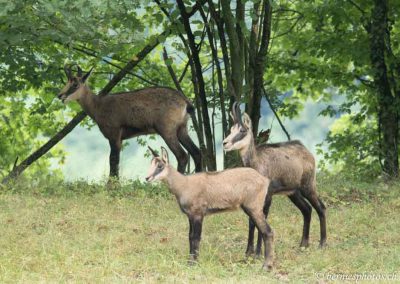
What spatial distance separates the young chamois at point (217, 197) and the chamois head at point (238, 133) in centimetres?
77

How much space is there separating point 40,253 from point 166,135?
5101 mm

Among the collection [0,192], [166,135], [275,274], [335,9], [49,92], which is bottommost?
[275,274]

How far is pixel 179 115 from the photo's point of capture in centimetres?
1333

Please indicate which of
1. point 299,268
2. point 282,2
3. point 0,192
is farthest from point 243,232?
point 282,2

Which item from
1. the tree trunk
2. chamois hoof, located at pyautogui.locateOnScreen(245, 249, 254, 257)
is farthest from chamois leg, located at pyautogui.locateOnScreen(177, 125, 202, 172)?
chamois hoof, located at pyautogui.locateOnScreen(245, 249, 254, 257)

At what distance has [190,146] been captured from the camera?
13.5 meters

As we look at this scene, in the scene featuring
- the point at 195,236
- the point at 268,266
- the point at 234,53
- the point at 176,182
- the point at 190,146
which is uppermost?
the point at 234,53

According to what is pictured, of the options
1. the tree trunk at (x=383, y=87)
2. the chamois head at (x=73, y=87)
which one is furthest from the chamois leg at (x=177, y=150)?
the tree trunk at (x=383, y=87)

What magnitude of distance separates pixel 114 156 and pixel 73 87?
141 centimetres

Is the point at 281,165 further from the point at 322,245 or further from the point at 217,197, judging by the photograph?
the point at 217,197

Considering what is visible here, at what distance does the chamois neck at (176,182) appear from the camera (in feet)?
27.1

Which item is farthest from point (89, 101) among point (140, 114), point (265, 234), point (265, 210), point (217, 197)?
point (265, 234)

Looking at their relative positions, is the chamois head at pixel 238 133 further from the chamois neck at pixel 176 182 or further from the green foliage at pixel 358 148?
the green foliage at pixel 358 148

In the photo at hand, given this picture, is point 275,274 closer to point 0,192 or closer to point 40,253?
point 40,253
